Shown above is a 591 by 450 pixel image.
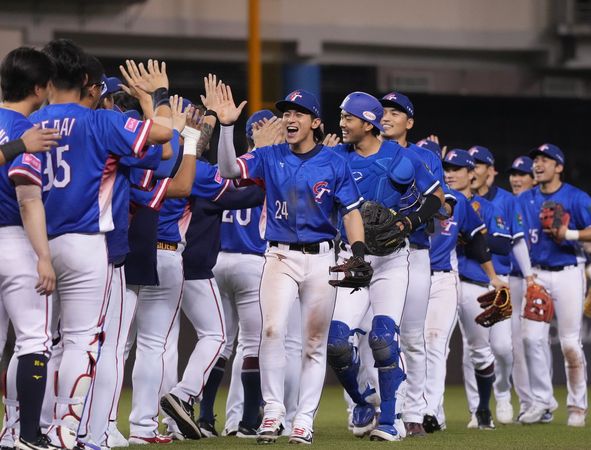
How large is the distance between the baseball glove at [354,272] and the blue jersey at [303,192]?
0.35 metres

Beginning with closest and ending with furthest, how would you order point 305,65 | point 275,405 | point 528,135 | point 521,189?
point 275,405
point 521,189
point 305,65
point 528,135

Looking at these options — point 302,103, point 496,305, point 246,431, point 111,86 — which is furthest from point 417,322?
point 111,86

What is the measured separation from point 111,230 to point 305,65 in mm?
13994

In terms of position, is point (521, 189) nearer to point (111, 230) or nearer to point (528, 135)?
point (111, 230)

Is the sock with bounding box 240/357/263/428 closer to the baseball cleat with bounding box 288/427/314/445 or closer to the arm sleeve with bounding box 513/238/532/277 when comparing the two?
the baseball cleat with bounding box 288/427/314/445

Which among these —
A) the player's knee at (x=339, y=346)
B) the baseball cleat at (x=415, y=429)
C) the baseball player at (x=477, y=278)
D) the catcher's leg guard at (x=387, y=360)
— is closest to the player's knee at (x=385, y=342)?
the catcher's leg guard at (x=387, y=360)

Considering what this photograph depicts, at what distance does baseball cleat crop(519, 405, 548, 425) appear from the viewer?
1127cm

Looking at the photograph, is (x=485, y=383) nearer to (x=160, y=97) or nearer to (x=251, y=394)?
(x=251, y=394)

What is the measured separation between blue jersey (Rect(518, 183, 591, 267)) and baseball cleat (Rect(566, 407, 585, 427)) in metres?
1.39

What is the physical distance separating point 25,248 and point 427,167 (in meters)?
3.42

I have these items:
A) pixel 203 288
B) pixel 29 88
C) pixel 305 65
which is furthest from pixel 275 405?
pixel 305 65

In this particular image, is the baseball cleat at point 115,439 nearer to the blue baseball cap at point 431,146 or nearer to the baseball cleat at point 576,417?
the blue baseball cap at point 431,146

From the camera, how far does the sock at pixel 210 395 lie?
964 cm

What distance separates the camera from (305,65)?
20500 millimetres
